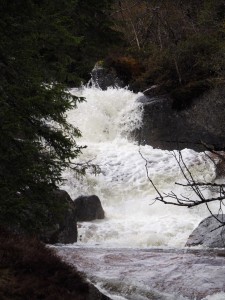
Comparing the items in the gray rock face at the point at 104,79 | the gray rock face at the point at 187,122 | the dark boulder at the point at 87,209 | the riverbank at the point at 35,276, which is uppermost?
the gray rock face at the point at 104,79

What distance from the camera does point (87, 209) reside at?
47.2 feet

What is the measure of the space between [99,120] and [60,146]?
49.5ft

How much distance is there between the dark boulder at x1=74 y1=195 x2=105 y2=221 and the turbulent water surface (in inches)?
13.4

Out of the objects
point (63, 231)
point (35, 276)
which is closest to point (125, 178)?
point (63, 231)

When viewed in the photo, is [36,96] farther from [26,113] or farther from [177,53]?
[177,53]

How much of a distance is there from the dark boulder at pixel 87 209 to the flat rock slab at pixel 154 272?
4339 mm

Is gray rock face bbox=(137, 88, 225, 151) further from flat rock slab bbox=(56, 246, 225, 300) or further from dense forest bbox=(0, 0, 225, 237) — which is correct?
flat rock slab bbox=(56, 246, 225, 300)

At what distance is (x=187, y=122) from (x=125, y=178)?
5.56 metres

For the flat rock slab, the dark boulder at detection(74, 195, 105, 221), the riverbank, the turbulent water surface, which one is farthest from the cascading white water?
the riverbank

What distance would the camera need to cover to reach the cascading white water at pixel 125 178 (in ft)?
41.9

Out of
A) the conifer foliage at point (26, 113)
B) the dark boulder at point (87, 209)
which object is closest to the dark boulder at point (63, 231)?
the dark boulder at point (87, 209)

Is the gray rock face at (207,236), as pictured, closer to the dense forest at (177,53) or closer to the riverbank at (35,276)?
the riverbank at (35,276)

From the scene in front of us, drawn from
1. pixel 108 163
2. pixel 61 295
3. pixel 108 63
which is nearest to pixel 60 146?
pixel 61 295

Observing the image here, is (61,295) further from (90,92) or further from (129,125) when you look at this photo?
(90,92)
